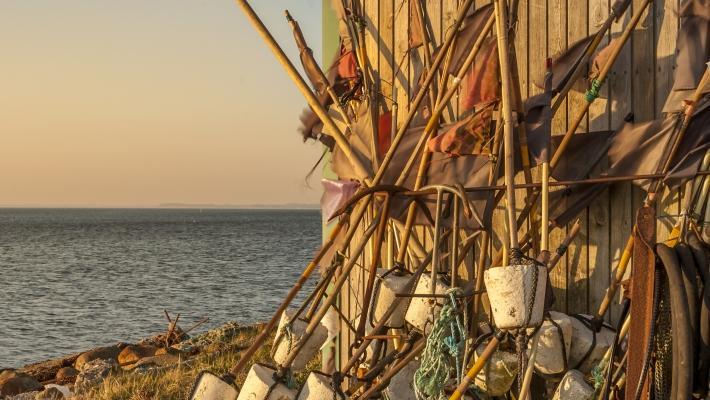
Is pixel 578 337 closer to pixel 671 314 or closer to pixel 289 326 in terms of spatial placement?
pixel 671 314

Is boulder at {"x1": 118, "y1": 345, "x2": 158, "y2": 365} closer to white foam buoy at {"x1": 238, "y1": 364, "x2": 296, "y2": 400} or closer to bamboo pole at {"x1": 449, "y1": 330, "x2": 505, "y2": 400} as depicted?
white foam buoy at {"x1": 238, "y1": 364, "x2": 296, "y2": 400}

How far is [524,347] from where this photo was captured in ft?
12.7

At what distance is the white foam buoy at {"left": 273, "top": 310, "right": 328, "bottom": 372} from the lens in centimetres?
470

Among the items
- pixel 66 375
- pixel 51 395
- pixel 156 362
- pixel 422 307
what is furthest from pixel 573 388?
pixel 66 375

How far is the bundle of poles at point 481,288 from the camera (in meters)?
3.79

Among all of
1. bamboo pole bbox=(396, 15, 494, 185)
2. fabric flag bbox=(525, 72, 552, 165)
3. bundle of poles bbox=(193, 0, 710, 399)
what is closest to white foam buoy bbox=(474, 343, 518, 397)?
bundle of poles bbox=(193, 0, 710, 399)

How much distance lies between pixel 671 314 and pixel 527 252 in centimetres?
143

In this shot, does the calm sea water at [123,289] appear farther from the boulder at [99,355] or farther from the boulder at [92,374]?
the boulder at [92,374]

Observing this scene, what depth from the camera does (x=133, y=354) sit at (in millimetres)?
13992

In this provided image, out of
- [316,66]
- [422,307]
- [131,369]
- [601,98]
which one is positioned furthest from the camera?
[131,369]

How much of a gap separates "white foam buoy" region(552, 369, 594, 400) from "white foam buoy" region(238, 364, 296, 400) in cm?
128

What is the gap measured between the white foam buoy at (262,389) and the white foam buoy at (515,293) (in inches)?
48.8

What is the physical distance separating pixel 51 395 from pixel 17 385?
2.39m

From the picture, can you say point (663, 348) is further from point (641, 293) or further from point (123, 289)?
point (123, 289)
